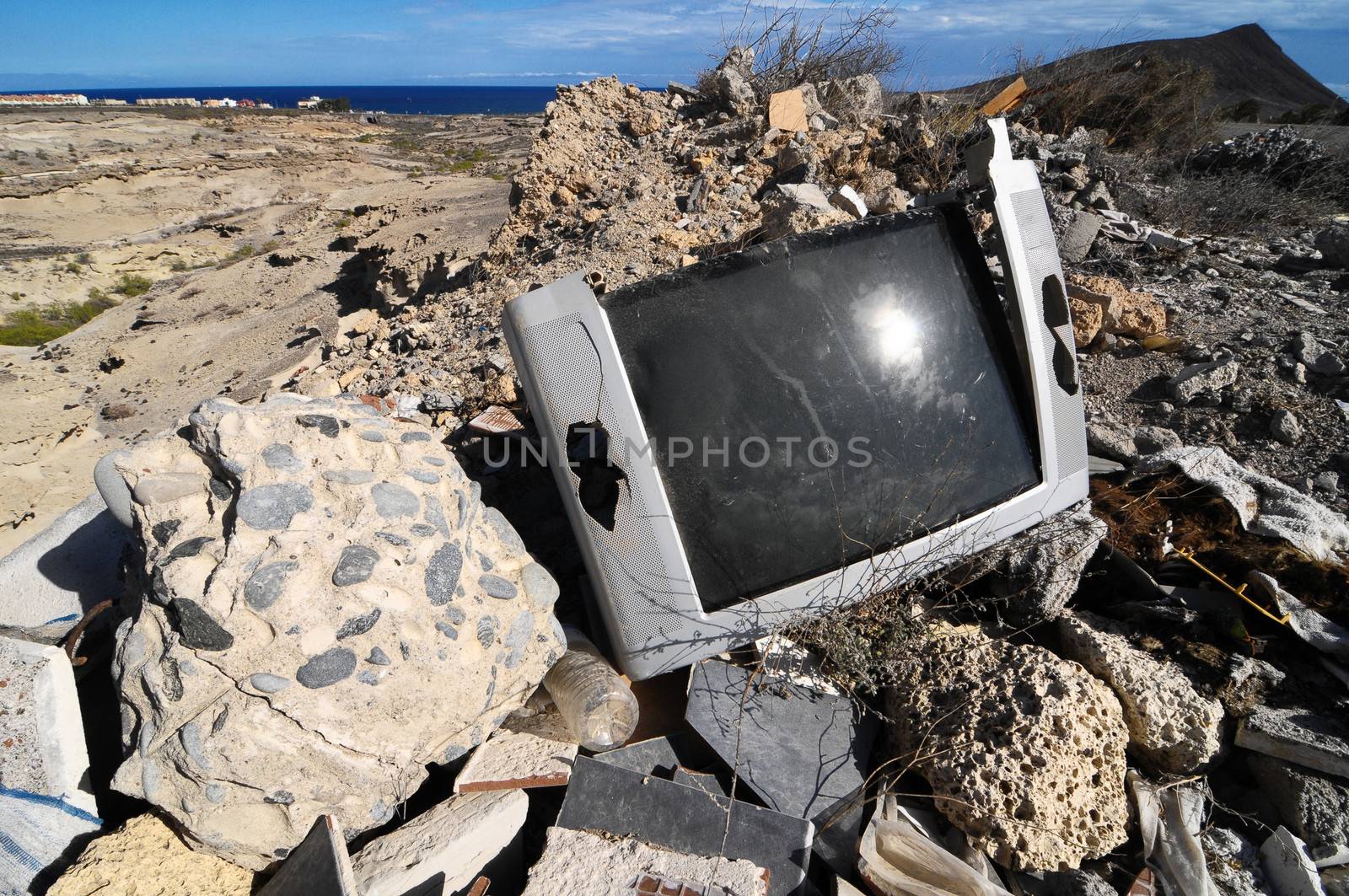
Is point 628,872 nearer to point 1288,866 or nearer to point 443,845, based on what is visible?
point 443,845

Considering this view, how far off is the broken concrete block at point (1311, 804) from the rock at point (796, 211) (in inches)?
76.0

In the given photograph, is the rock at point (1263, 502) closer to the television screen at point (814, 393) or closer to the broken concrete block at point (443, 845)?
the television screen at point (814, 393)

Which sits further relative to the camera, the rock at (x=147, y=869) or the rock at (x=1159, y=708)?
the rock at (x=1159, y=708)

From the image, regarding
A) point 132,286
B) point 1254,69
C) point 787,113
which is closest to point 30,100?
point 132,286

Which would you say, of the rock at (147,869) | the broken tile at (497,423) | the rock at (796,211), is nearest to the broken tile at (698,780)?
the rock at (147,869)

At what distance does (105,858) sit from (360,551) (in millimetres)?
689

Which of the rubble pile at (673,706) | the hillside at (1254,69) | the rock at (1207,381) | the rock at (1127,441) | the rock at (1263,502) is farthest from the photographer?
the hillside at (1254,69)

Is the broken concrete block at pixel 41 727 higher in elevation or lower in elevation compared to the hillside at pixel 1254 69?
lower

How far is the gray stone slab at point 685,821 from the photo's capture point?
1.33 m

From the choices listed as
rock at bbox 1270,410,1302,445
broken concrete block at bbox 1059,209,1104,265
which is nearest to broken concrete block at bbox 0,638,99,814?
rock at bbox 1270,410,1302,445

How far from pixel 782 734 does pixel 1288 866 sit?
103cm

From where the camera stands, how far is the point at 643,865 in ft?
4.06

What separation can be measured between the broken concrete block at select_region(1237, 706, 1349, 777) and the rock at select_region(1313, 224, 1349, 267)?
3364mm

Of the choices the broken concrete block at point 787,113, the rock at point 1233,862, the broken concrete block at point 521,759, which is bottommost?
the rock at point 1233,862
